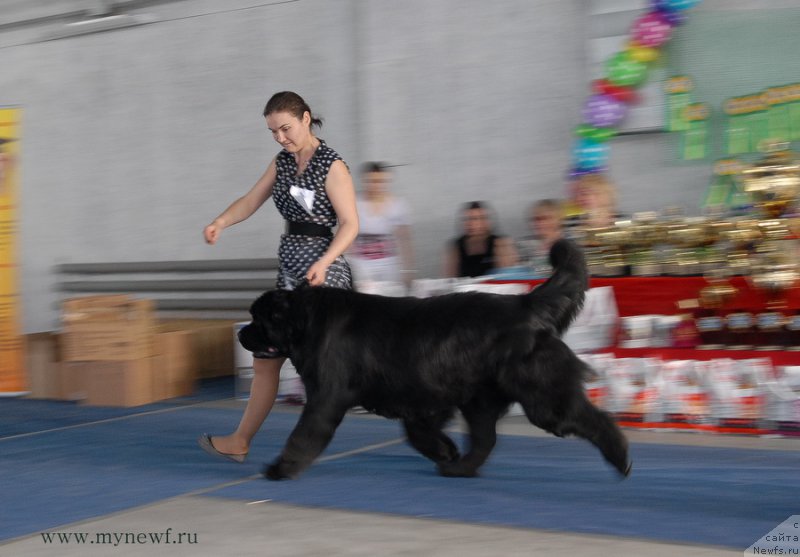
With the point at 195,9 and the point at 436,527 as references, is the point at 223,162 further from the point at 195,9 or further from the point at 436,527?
the point at 436,527

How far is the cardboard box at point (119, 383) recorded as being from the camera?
703 centimetres

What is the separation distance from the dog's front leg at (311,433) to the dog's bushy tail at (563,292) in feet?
2.91

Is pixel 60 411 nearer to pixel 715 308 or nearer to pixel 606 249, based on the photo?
pixel 606 249

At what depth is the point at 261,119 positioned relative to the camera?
962cm

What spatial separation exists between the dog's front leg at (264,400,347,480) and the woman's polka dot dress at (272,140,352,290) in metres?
0.55

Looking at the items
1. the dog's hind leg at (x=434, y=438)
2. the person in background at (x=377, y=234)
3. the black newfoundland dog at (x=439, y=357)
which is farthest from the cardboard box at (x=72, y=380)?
the dog's hind leg at (x=434, y=438)

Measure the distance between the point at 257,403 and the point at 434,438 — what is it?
2.64 feet

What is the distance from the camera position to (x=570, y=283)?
398 cm

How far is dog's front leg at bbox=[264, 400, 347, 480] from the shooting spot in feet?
13.3

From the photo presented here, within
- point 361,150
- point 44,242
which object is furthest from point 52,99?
point 361,150

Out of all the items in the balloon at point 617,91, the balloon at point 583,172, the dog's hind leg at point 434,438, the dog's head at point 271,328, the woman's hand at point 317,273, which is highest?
the balloon at point 617,91

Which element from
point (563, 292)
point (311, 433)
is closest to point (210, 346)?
point (311, 433)

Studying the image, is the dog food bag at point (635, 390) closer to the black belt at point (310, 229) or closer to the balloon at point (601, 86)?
the black belt at point (310, 229)

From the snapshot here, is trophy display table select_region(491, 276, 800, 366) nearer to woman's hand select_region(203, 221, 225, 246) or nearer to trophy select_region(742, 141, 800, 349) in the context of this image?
trophy select_region(742, 141, 800, 349)
